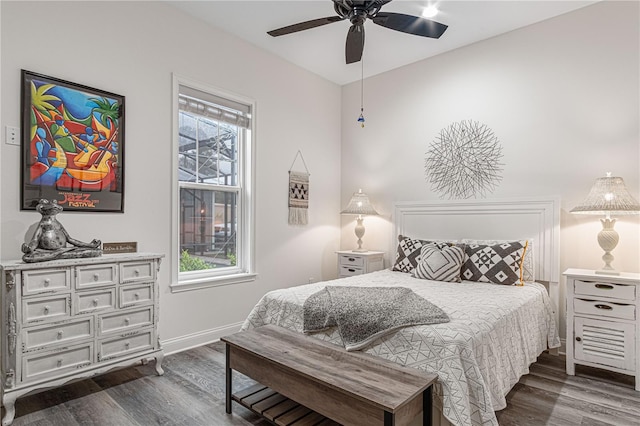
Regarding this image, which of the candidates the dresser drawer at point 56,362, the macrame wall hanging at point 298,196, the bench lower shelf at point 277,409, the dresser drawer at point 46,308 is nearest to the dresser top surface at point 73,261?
the dresser drawer at point 46,308

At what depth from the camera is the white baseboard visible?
3.14 metres

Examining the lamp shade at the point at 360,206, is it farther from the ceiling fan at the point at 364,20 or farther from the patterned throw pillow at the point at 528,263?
the ceiling fan at the point at 364,20

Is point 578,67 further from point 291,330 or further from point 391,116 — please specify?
point 291,330

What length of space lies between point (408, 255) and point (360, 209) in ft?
2.96

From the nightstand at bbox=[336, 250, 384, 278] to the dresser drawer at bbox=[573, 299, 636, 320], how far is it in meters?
1.98

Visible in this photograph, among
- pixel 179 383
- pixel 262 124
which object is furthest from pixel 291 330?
pixel 262 124

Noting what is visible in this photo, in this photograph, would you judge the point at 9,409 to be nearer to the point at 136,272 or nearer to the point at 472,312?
the point at 136,272

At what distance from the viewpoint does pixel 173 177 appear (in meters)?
3.19

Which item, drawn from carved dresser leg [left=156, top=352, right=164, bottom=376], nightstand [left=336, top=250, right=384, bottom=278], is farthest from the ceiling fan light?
carved dresser leg [left=156, top=352, right=164, bottom=376]

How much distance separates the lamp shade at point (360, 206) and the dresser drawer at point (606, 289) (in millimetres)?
2156

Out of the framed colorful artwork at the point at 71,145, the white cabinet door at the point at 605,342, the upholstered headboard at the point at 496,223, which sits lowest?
the white cabinet door at the point at 605,342

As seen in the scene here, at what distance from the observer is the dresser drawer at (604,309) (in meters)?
2.56

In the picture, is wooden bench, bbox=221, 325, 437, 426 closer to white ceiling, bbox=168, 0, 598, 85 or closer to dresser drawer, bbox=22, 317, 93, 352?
dresser drawer, bbox=22, 317, 93, 352

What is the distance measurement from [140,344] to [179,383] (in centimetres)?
40
